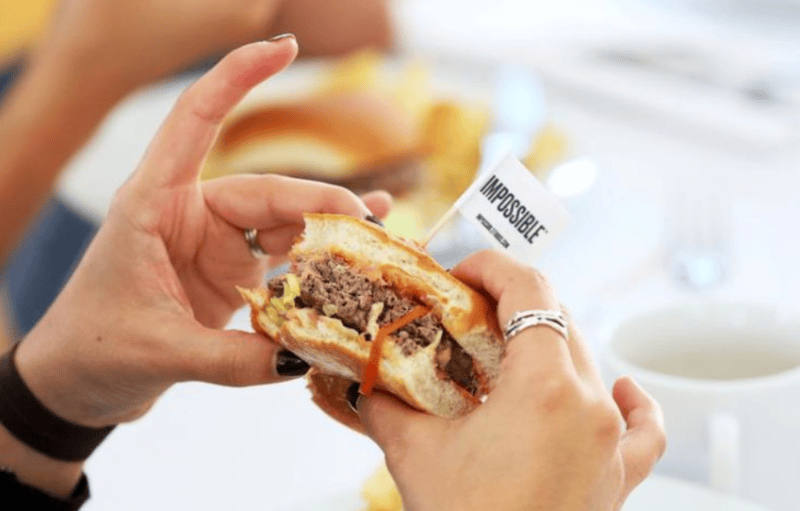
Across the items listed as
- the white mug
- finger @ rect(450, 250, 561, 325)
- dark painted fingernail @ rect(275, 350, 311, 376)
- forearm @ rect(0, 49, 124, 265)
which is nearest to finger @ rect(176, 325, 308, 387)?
dark painted fingernail @ rect(275, 350, 311, 376)

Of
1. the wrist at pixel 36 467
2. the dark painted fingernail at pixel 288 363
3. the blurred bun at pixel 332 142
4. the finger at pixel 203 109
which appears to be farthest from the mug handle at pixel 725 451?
the blurred bun at pixel 332 142

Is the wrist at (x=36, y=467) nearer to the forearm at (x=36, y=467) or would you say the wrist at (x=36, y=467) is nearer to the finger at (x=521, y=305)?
the forearm at (x=36, y=467)

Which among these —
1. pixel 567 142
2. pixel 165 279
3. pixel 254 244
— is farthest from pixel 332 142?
pixel 165 279

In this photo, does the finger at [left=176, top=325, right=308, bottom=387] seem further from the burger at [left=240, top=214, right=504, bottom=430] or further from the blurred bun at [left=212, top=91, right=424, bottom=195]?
the blurred bun at [left=212, top=91, right=424, bottom=195]

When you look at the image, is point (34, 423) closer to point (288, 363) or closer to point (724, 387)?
point (288, 363)

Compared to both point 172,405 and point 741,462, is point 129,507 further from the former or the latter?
point 741,462

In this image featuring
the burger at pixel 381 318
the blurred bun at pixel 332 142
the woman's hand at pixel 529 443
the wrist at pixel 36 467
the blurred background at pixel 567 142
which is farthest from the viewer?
the blurred bun at pixel 332 142
